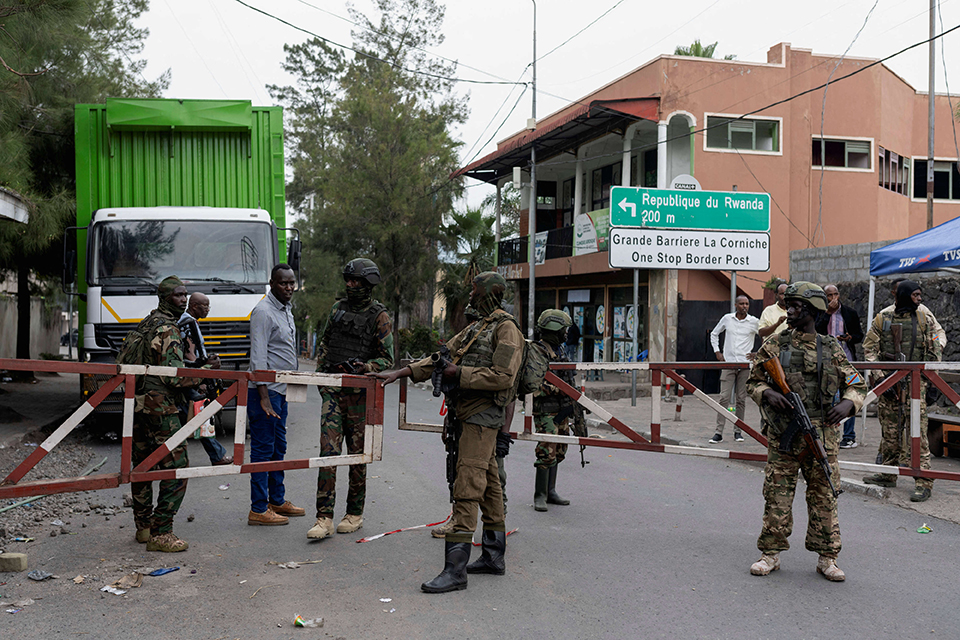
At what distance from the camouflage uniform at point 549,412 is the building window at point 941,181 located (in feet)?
70.3

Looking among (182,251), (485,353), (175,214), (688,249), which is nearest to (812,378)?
(485,353)

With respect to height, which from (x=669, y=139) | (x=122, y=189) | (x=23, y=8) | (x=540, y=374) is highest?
(x=669, y=139)

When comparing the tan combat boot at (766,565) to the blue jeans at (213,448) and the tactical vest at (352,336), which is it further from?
the blue jeans at (213,448)

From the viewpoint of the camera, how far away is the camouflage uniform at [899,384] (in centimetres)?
682

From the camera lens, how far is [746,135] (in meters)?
19.7

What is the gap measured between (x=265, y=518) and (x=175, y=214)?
5285 millimetres

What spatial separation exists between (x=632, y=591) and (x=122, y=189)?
836 cm

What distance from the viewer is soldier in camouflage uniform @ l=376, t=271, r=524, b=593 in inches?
170

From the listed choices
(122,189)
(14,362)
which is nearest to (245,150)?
(122,189)

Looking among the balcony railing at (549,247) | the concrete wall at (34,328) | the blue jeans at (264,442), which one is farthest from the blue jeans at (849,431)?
the concrete wall at (34,328)

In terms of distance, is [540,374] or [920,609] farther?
[540,374]

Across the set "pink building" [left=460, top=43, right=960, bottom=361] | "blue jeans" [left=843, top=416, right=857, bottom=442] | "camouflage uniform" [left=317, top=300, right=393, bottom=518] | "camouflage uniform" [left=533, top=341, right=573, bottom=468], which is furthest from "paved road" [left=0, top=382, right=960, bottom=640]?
"pink building" [left=460, top=43, right=960, bottom=361]

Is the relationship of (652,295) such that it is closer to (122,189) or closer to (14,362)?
(122,189)

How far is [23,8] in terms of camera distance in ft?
22.2
